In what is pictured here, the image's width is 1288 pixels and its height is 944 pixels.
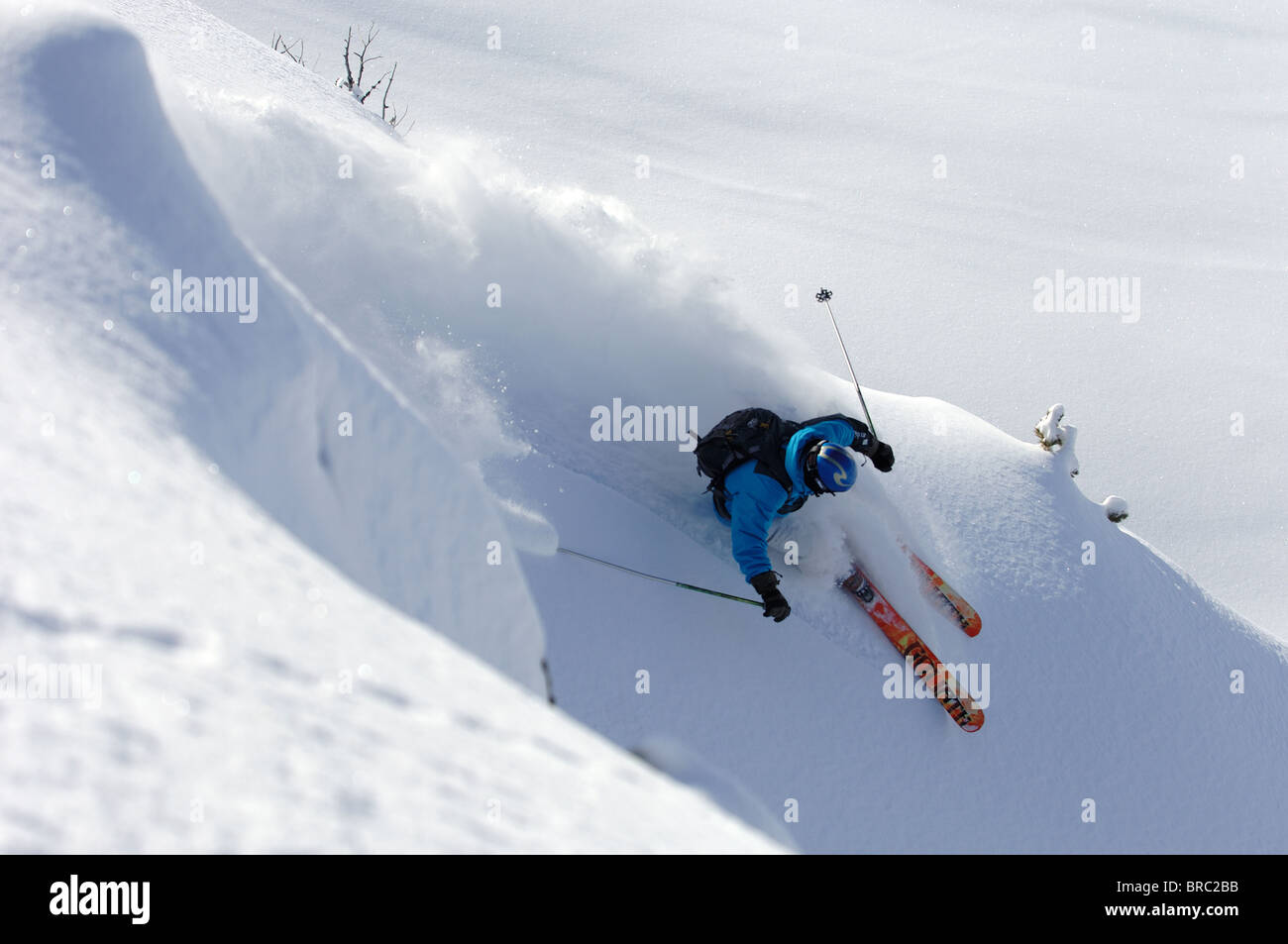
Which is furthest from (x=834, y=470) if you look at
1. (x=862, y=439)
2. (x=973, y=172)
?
(x=973, y=172)

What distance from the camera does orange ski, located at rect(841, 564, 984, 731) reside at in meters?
4.77

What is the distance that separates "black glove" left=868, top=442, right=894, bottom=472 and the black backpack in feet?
1.72

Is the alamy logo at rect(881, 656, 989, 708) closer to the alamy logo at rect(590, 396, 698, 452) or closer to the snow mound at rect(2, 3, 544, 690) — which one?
the alamy logo at rect(590, 396, 698, 452)

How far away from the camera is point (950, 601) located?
523cm

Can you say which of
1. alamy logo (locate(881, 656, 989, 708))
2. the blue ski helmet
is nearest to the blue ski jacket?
the blue ski helmet

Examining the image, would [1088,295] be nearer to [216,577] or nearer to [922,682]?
[922,682]

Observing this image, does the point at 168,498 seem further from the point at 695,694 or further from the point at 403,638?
the point at 695,694

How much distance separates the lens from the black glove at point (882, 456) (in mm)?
4833

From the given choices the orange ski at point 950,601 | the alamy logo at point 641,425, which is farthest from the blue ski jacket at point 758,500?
the orange ski at point 950,601

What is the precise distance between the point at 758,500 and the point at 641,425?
97 cm

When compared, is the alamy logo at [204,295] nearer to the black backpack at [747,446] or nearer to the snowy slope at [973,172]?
the black backpack at [747,446]

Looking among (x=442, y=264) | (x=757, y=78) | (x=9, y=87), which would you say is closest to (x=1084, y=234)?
(x=757, y=78)
